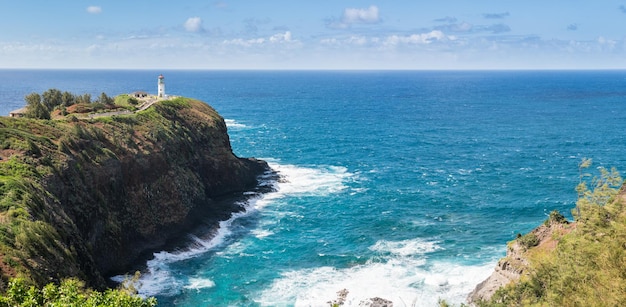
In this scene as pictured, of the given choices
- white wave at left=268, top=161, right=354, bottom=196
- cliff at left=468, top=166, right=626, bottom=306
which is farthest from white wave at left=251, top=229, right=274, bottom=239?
cliff at left=468, top=166, right=626, bottom=306

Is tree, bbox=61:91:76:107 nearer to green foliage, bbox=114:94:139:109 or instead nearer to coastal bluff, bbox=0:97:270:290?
green foliage, bbox=114:94:139:109

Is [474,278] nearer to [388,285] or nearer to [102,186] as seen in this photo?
[388,285]

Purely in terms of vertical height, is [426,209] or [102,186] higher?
[102,186]

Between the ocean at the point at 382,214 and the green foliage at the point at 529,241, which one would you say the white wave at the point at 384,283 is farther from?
the green foliage at the point at 529,241

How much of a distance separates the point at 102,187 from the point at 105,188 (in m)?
0.50

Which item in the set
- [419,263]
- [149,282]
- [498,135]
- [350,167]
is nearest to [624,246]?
[419,263]

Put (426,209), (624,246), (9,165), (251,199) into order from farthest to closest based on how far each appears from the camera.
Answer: (251,199)
(426,209)
(9,165)
(624,246)

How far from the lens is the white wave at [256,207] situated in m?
54.8

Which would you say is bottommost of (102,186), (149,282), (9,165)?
(149,282)

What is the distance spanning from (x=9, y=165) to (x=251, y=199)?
3774cm

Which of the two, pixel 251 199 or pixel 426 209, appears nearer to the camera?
pixel 426 209

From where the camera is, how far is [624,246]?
32094mm

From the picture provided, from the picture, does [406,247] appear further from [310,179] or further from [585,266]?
[310,179]

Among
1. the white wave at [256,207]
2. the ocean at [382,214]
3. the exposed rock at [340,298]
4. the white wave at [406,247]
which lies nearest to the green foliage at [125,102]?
the ocean at [382,214]
